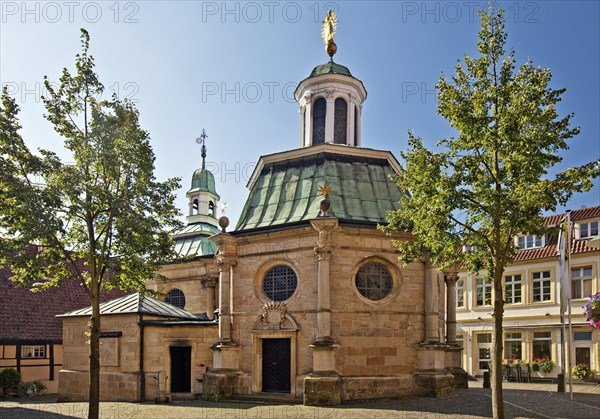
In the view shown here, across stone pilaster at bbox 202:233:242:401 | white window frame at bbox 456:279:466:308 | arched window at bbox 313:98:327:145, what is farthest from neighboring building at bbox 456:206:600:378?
stone pilaster at bbox 202:233:242:401

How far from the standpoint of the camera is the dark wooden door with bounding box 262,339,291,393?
72.0 ft

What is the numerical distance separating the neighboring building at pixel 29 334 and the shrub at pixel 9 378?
1.29 m

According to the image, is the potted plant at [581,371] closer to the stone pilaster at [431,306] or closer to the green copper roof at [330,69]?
the stone pilaster at [431,306]

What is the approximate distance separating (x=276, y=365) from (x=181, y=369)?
438 centimetres

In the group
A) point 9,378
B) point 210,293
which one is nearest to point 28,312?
point 9,378

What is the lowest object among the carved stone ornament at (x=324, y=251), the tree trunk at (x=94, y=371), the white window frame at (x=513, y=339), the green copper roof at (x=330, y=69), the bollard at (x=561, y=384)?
→ the bollard at (x=561, y=384)

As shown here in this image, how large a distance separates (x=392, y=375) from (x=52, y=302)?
1921cm

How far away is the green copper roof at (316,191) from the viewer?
76.8 ft

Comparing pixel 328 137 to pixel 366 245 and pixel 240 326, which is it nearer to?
pixel 366 245

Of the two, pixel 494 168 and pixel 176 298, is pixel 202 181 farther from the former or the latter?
pixel 494 168

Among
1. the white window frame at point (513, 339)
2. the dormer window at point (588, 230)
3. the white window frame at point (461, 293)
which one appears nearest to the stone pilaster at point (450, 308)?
the white window frame at point (513, 339)

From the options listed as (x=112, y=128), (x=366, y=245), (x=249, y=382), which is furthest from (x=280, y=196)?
(x=112, y=128)

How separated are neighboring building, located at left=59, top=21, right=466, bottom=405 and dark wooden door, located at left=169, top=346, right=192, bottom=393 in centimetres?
4

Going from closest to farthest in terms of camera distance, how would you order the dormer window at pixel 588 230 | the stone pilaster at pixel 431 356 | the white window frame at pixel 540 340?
the stone pilaster at pixel 431 356 < the dormer window at pixel 588 230 < the white window frame at pixel 540 340
